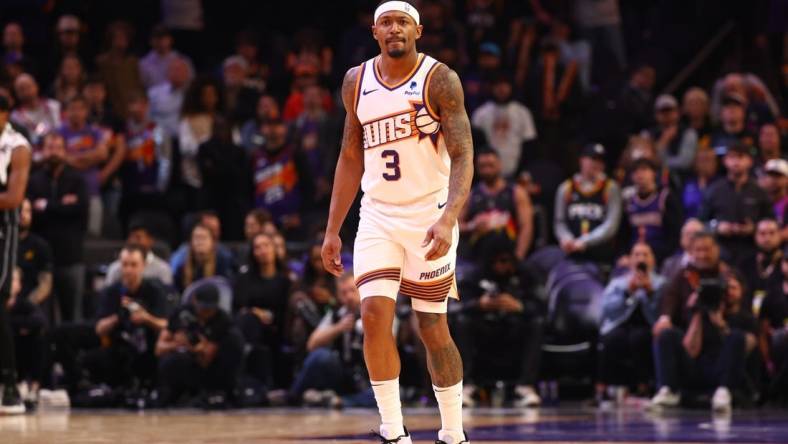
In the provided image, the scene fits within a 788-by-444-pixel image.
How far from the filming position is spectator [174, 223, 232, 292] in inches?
611

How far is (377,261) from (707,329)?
6.29 metres

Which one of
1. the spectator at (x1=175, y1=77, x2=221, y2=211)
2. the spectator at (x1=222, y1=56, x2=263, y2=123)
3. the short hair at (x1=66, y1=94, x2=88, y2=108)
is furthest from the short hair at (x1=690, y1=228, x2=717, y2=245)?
the short hair at (x1=66, y1=94, x2=88, y2=108)

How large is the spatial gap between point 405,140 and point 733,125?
8.76m

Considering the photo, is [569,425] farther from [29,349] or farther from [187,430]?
[29,349]

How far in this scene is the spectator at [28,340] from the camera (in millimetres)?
14008

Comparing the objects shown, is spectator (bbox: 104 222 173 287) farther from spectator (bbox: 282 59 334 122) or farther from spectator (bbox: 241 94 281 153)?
spectator (bbox: 282 59 334 122)

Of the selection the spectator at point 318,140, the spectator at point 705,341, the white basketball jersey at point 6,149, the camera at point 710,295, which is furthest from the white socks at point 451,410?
the spectator at point 318,140

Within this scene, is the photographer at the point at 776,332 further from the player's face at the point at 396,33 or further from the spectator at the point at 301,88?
the player's face at the point at 396,33

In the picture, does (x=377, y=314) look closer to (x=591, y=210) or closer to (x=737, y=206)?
(x=737, y=206)

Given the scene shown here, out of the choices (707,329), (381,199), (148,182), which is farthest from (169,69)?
(381,199)

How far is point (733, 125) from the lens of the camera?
16312 mm

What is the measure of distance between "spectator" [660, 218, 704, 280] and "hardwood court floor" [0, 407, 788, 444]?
1.59 meters

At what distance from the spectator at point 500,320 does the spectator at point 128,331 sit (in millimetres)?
3016

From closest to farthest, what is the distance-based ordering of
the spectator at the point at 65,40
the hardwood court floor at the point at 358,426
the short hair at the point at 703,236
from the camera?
the hardwood court floor at the point at 358,426 → the short hair at the point at 703,236 → the spectator at the point at 65,40
